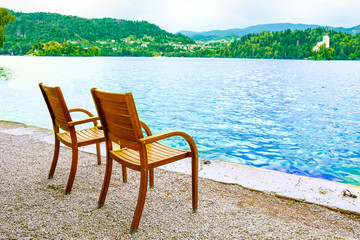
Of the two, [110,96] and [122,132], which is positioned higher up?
[110,96]

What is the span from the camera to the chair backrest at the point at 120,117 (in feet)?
9.07

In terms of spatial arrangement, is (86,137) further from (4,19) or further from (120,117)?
(4,19)

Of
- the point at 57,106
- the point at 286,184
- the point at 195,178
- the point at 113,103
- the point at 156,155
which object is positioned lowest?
the point at 286,184

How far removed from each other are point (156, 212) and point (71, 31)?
127 metres

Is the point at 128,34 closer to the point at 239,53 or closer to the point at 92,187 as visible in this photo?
the point at 239,53

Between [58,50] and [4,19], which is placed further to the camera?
[58,50]

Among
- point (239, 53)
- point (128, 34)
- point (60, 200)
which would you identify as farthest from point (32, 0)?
point (60, 200)

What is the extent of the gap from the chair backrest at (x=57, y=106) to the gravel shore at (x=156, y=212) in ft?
2.67

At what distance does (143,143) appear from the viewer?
2869 millimetres

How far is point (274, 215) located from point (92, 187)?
2201 mm

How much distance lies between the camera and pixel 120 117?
2918 millimetres

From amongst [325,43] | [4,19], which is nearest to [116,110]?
[4,19]

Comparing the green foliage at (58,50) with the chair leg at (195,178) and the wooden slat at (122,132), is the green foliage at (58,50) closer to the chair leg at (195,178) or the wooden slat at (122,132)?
the wooden slat at (122,132)

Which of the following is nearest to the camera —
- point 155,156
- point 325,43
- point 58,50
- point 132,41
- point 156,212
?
point 155,156
